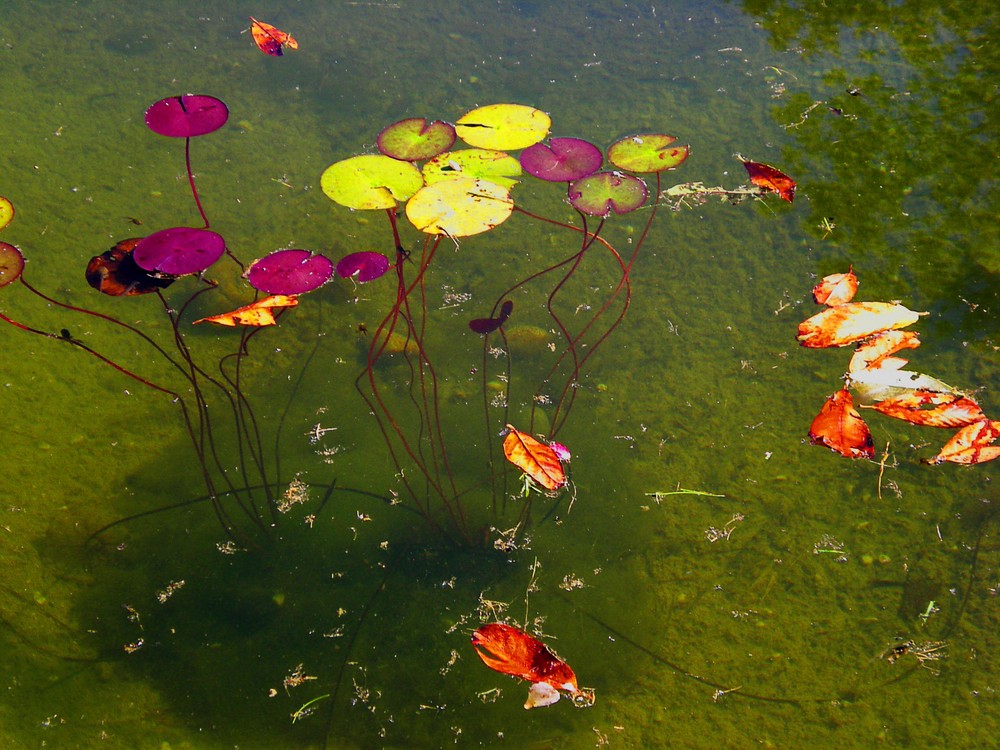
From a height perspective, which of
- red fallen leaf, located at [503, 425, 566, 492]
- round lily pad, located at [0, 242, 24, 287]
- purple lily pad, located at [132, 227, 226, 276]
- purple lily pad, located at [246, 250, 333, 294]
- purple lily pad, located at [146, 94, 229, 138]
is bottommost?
red fallen leaf, located at [503, 425, 566, 492]

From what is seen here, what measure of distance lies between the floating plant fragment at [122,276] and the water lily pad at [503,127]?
1.04 m

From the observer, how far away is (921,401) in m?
1.91

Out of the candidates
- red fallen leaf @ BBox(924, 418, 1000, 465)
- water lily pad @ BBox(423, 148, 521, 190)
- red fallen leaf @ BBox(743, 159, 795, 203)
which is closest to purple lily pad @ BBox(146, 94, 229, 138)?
water lily pad @ BBox(423, 148, 521, 190)

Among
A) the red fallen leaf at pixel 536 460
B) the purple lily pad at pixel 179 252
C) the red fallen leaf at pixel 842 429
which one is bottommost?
the red fallen leaf at pixel 536 460

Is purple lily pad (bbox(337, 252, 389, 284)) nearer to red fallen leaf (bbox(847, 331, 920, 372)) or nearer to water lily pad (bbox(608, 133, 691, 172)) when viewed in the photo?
water lily pad (bbox(608, 133, 691, 172))

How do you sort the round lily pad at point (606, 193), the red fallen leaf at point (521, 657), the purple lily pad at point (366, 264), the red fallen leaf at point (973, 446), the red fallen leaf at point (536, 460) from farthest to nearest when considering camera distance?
the round lily pad at point (606, 193) < the purple lily pad at point (366, 264) < the red fallen leaf at point (973, 446) < the red fallen leaf at point (536, 460) < the red fallen leaf at point (521, 657)

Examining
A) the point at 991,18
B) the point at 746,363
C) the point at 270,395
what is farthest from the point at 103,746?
the point at 991,18

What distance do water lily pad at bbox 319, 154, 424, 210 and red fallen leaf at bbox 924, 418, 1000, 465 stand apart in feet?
5.42

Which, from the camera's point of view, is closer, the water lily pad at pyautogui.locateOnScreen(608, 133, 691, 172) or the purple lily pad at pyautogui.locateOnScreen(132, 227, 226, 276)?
the purple lily pad at pyautogui.locateOnScreen(132, 227, 226, 276)

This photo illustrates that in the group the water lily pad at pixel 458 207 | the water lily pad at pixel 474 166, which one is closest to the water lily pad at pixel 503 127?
the water lily pad at pixel 474 166

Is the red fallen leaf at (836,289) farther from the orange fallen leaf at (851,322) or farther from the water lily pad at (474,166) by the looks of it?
the water lily pad at (474,166)

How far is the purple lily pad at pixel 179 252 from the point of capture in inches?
70.9

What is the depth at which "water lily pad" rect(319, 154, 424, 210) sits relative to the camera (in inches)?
81.3

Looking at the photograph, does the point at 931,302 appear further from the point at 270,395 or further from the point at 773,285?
the point at 270,395
